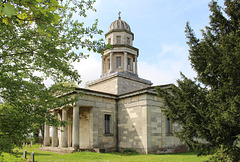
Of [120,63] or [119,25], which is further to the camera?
[119,25]

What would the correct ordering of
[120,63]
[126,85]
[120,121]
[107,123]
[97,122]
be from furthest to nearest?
[120,63]
[126,85]
[120,121]
[107,123]
[97,122]

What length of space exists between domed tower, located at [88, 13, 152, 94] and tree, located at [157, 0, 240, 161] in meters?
15.5

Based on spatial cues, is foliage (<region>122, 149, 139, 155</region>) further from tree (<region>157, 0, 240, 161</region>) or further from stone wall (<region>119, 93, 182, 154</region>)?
tree (<region>157, 0, 240, 161</region>)

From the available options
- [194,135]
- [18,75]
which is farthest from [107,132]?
[18,75]

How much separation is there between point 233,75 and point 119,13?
2374 centimetres

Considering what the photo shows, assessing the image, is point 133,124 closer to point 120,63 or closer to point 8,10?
point 120,63

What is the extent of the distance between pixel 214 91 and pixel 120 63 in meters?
19.3

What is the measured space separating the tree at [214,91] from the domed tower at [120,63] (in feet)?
50.8

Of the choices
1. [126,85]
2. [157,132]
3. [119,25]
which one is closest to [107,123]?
[157,132]

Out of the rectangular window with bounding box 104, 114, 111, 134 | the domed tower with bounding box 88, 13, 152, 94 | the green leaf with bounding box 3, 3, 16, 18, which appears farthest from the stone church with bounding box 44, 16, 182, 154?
the green leaf with bounding box 3, 3, 16, 18

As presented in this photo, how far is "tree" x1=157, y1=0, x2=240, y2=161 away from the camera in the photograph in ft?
25.3

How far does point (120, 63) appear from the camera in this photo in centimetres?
2738

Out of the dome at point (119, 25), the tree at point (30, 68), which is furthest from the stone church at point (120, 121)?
the tree at point (30, 68)

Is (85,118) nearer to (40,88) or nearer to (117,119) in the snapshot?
(117,119)
